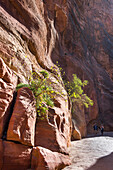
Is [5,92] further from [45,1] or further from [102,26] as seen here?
[102,26]

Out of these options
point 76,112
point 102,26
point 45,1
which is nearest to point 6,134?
point 76,112

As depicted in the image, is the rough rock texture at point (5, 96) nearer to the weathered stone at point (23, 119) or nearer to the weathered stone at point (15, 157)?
the weathered stone at point (23, 119)

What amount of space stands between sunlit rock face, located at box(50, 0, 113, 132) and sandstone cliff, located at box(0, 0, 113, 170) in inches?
6.7

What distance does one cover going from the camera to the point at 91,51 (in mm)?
32688

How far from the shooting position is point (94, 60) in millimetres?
31453

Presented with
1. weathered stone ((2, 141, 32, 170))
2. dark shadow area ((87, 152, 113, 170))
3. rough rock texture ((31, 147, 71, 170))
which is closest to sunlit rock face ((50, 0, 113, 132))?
dark shadow area ((87, 152, 113, 170))

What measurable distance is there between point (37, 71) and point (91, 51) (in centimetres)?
2637

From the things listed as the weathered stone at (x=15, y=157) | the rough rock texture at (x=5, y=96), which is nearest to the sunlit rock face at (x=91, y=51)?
the weathered stone at (x=15, y=157)

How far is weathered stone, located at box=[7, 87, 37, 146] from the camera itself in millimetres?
4656

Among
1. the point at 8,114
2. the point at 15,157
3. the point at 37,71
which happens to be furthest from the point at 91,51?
the point at 15,157

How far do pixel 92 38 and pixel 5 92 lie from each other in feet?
111

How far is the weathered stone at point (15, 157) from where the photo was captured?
14.2 feet

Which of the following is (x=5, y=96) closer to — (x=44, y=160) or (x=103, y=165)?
(x=44, y=160)

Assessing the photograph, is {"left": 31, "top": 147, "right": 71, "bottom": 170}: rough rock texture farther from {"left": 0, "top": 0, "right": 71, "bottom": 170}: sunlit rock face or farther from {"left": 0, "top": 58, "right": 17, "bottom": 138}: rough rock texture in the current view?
{"left": 0, "top": 58, "right": 17, "bottom": 138}: rough rock texture
